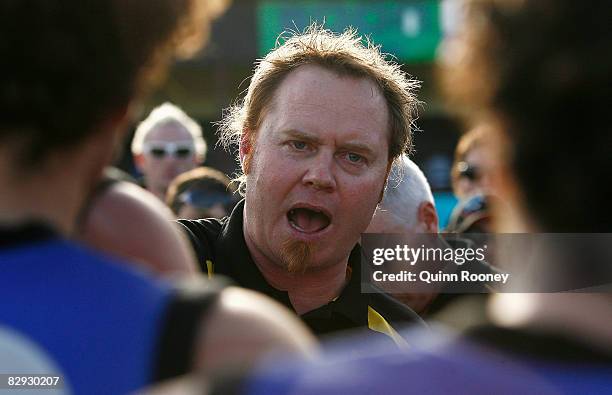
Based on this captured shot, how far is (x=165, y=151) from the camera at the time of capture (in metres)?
6.05

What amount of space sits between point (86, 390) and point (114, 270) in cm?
13

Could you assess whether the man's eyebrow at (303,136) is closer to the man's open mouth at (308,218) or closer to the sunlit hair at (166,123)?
the man's open mouth at (308,218)

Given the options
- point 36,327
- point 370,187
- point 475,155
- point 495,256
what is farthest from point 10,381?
point 475,155

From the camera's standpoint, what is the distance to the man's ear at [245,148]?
3002 mm

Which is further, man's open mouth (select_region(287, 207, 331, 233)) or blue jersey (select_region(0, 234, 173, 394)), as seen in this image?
man's open mouth (select_region(287, 207, 331, 233))

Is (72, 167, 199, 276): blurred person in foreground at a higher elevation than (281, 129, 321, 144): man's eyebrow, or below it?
below

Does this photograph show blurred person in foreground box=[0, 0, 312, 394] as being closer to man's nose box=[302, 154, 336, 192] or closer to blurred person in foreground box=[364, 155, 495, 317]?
man's nose box=[302, 154, 336, 192]

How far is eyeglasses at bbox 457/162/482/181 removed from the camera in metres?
5.80

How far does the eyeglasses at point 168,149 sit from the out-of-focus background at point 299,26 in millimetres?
8000

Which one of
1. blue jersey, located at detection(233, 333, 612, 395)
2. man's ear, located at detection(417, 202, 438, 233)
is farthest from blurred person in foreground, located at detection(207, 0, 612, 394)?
man's ear, located at detection(417, 202, 438, 233)

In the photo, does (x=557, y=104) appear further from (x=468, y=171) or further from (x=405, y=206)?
(x=468, y=171)

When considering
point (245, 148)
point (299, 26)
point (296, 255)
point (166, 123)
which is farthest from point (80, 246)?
point (299, 26)

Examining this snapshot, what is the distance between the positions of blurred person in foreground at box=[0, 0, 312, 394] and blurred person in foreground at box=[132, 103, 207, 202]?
4763 millimetres

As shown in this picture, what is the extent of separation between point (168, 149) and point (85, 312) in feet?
16.6
